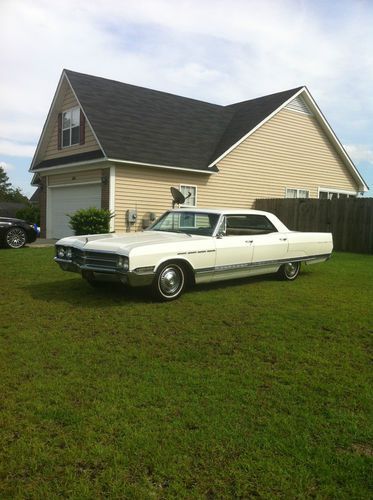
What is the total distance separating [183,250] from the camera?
267 inches

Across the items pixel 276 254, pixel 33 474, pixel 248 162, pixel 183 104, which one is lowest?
pixel 33 474

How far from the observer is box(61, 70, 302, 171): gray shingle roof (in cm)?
1617

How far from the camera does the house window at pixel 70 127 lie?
58.8ft

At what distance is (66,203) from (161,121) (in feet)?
16.7

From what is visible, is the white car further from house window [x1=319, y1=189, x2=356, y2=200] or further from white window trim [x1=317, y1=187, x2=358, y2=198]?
house window [x1=319, y1=189, x2=356, y2=200]

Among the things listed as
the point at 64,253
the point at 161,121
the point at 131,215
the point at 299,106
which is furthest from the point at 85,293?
the point at 299,106

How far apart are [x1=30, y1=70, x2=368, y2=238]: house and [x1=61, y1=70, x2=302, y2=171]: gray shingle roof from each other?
5 centimetres

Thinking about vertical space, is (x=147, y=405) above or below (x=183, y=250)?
below

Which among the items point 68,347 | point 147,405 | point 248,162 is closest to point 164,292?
A: point 68,347

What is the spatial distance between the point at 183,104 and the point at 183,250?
611 inches

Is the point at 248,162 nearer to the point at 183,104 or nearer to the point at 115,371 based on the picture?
the point at 183,104

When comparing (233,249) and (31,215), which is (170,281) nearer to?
(233,249)

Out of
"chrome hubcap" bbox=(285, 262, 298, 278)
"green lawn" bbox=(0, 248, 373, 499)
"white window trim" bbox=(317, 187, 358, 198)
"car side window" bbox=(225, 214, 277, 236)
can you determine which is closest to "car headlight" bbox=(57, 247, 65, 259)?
"green lawn" bbox=(0, 248, 373, 499)

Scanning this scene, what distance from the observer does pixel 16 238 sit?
13844mm
